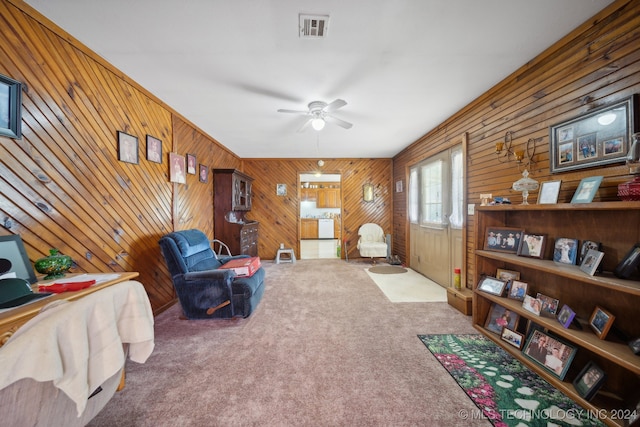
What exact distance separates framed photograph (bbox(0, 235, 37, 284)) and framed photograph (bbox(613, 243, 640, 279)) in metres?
3.65

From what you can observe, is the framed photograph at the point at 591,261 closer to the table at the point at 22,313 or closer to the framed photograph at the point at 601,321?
the framed photograph at the point at 601,321

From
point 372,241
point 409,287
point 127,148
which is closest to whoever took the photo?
point 127,148

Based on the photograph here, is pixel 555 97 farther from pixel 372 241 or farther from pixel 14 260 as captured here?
pixel 372 241

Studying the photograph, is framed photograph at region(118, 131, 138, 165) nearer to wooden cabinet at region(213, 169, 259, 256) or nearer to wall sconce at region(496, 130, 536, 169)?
wooden cabinet at region(213, 169, 259, 256)

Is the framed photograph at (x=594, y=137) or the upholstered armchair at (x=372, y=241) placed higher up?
the framed photograph at (x=594, y=137)

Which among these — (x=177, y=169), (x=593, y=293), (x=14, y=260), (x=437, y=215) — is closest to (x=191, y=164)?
(x=177, y=169)

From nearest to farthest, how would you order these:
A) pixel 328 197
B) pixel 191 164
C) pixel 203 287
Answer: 1. pixel 203 287
2. pixel 191 164
3. pixel 328 197

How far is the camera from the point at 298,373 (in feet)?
6.10

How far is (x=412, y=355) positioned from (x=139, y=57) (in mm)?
3557

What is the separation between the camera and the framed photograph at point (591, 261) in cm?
155

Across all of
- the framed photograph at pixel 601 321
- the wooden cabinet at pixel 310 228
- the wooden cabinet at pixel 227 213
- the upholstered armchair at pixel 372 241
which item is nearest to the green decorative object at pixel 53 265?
the wooden cabinet at pixel 227 213

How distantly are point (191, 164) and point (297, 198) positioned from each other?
2.85 meters

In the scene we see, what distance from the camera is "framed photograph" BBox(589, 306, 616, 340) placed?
1.52m

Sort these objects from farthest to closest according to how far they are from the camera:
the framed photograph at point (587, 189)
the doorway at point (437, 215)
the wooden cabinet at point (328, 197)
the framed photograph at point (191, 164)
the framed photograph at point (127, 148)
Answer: the wooden cabinet at point (328, 197) → the framed photograph at point (191, 164) → the doorway at point (437, 215) → the framed photograph at point (127, 148) → the framed photograph at point (587, 189)
